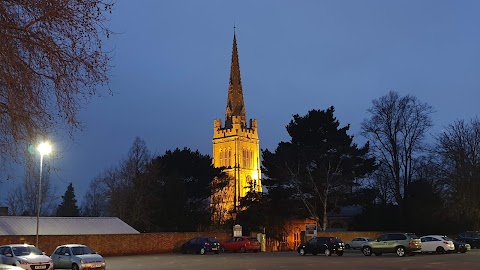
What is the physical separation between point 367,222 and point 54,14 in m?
62.9

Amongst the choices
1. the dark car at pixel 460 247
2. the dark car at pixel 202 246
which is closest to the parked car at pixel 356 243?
the dark car at pixel 460 247

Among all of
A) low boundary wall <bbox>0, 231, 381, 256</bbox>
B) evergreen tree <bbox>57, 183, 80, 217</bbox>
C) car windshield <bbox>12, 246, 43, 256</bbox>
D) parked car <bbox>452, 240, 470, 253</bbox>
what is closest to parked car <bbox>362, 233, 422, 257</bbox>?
parked car <bbox>452, 240, 470, 253</bbox>

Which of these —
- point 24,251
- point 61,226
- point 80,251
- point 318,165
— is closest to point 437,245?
point 318,165

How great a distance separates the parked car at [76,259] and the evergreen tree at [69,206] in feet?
283

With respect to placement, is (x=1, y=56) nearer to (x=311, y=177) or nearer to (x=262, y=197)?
(x=311, y=177)

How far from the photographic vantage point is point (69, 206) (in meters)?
116

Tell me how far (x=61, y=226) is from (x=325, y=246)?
21047mm

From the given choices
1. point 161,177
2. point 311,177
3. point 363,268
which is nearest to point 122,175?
point 161,177

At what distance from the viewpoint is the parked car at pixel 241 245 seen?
48406 mm

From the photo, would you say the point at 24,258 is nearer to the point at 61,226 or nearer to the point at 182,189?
the point at 61,226

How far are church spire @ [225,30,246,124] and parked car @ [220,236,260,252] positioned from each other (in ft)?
341

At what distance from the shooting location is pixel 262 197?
64750 millimetres

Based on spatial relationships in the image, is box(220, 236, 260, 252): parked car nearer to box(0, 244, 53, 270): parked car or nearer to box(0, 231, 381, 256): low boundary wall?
box(0, 231, 381, 256): low boundary wall

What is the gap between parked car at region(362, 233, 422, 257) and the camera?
127ft
